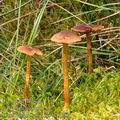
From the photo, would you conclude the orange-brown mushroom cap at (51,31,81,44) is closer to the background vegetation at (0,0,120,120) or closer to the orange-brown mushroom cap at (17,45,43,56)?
the orange-brown mushroom cap at (17,45,43,56)

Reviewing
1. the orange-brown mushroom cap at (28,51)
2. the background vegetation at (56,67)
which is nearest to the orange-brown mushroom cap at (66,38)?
the orange-brown mushroom cap at (28,51)

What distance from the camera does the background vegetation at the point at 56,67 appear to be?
6.09 ft

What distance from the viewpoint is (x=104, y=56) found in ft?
7.51

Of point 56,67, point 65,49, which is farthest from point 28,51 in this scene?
point 56,67

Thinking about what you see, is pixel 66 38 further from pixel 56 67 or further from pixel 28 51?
pixel 56 67

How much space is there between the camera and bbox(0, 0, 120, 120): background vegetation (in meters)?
1.86

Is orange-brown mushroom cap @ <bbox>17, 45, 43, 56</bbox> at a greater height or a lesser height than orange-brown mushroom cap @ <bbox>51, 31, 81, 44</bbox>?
lesser

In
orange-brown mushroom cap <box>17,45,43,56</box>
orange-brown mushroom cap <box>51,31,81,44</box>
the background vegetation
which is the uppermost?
orange-brown mushroom cap <box>51,31,81,44</box>

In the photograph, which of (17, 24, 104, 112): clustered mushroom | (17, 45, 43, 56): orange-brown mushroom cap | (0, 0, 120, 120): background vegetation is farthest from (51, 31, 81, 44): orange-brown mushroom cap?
(0, 0, 120, 120): background vegetation

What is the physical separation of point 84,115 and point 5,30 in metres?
0.94

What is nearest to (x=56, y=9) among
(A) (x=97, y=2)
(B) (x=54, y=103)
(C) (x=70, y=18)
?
(C) (x=70, y=18)

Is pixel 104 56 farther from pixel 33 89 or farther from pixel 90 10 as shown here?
pixel 33 89

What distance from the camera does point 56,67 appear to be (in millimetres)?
2178

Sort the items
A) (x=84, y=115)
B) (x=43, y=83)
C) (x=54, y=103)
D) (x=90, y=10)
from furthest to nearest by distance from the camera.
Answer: (x=90, y=10) → (x=43, y=83) → (x=54, y=103) → (x=84, y=115)
